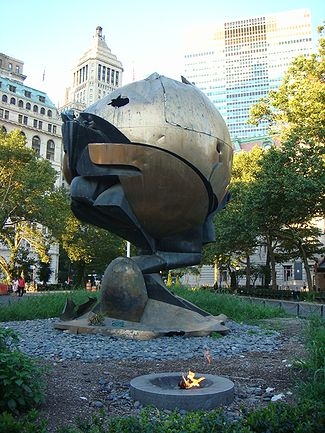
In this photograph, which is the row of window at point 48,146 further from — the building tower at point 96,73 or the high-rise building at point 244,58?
the building tower at point 96,73

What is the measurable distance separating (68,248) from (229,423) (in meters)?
42.0

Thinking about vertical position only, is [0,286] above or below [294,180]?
below

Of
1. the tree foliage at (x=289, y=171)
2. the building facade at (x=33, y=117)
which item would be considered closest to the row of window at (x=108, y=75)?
the building facade at (x=33, y=117)

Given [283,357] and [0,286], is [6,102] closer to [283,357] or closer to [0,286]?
[0,286]

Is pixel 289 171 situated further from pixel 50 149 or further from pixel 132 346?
pixel 50 149

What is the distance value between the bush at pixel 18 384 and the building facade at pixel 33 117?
72585 mm

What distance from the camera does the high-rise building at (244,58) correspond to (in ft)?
395

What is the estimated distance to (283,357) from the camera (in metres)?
8.65

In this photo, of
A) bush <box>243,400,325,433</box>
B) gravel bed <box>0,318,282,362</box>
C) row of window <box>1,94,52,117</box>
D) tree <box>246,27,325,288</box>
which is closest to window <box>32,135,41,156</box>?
row of window <box>1,94,52,117</box>

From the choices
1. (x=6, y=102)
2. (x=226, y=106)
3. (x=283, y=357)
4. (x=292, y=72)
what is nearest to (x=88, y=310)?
(x=283, y=357)

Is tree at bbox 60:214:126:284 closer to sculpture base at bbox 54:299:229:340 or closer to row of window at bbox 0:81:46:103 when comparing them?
sculpture base at bbox 54:299:229:340

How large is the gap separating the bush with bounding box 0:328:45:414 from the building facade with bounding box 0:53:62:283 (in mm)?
72585

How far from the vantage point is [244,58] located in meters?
131

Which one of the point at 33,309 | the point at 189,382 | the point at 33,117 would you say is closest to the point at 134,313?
the point at 189,382
